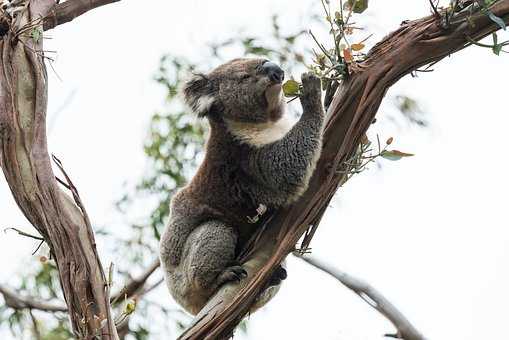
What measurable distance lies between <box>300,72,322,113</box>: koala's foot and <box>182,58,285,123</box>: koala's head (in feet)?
2.54

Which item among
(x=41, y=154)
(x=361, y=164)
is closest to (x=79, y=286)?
(x=41, y=154)

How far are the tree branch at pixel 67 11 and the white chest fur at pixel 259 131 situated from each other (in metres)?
1.04

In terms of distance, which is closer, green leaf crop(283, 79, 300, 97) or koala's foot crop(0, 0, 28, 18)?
koala's foot crop(0, 0, 28, 18)

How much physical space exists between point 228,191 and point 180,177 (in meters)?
2.28

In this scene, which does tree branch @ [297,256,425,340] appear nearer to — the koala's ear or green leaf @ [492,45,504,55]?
the koala's ear

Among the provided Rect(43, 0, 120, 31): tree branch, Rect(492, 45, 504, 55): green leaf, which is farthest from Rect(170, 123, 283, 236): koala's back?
Rect(492, 45, 504, 55): green leaf

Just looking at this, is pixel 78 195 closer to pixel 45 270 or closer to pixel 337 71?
pixel 337 71

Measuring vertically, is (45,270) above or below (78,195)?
below

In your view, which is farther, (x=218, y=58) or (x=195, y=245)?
(x=218, y=58)

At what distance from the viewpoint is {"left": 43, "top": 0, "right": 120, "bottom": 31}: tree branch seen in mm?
3026

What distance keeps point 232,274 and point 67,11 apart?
130cm

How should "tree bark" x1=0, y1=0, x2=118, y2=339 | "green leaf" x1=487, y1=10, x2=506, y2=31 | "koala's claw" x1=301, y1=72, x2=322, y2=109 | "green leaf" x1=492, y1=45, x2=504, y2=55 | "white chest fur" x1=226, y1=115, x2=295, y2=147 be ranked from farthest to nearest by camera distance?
1. "white chest fur" x1=226, y1=115, x2=295, y2=147
2. "koala's claw" x1=301, y1=72, x2=322, y2=109
3. "tree bark" x1=0, y1=0, x2=118, y2=339
4. "green leaf" x1=492, y1=45, x2=504, y2=55
5. "green leaf" x1=487, y1=10, x2=506, y2=31

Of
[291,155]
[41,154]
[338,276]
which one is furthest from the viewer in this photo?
[338,276]

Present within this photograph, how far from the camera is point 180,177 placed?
607 centimetres
